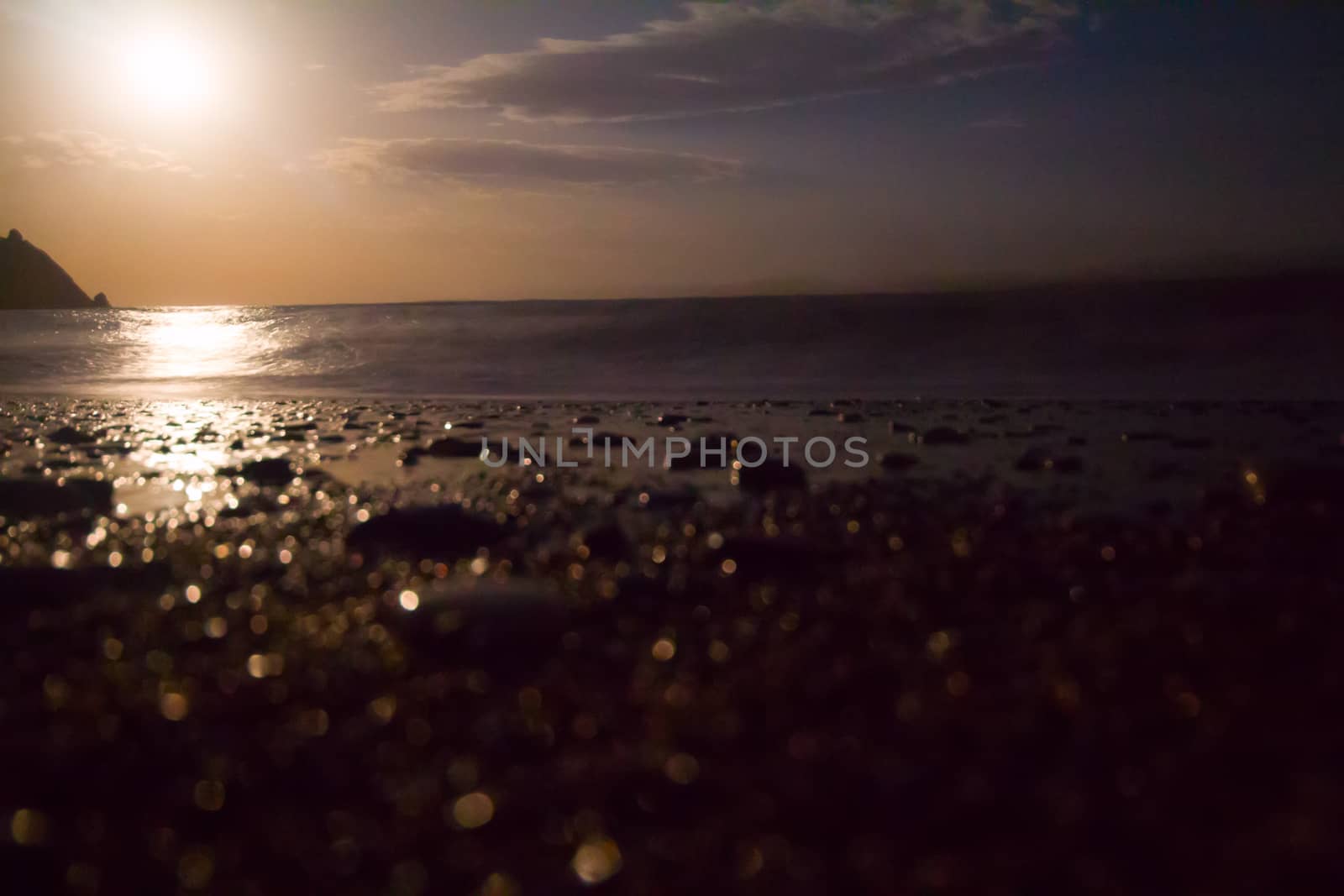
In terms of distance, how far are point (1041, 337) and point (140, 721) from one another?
1281 cm

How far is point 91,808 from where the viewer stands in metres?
1.33

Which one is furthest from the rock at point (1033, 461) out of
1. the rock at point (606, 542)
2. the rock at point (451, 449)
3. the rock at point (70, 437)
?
the rock at point (70, 437)

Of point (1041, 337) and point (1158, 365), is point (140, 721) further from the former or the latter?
point (1041, 337)

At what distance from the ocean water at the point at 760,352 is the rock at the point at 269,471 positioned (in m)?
5.97

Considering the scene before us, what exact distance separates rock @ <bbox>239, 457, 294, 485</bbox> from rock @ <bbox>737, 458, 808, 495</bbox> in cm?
187

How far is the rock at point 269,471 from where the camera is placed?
13.3 feet

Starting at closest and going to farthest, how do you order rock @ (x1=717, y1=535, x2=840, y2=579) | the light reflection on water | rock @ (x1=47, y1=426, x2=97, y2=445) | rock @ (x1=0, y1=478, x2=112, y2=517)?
1. rock @ (x1=717, y1=535, x2=840, y2=579)
2. rock @ (x1=0, y1=478, x2=112, y2=517)
3. rock @ (x1=47, y1=426, x2=97, y2=445)
4. the light reflection on water

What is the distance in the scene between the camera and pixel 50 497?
3.52 metres

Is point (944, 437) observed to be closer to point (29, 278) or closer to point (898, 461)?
point (898, 461)

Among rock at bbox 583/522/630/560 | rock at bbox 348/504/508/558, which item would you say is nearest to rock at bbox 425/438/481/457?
rock at bbox 348/504/508/558

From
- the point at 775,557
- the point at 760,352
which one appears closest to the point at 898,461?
the point at 775,557

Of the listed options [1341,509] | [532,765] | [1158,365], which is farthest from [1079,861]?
[1158,365]

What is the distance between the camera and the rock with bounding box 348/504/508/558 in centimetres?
281

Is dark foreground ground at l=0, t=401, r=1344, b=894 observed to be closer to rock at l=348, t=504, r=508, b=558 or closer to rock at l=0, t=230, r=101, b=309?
rock at l=348, t=504, r=508, b=558
